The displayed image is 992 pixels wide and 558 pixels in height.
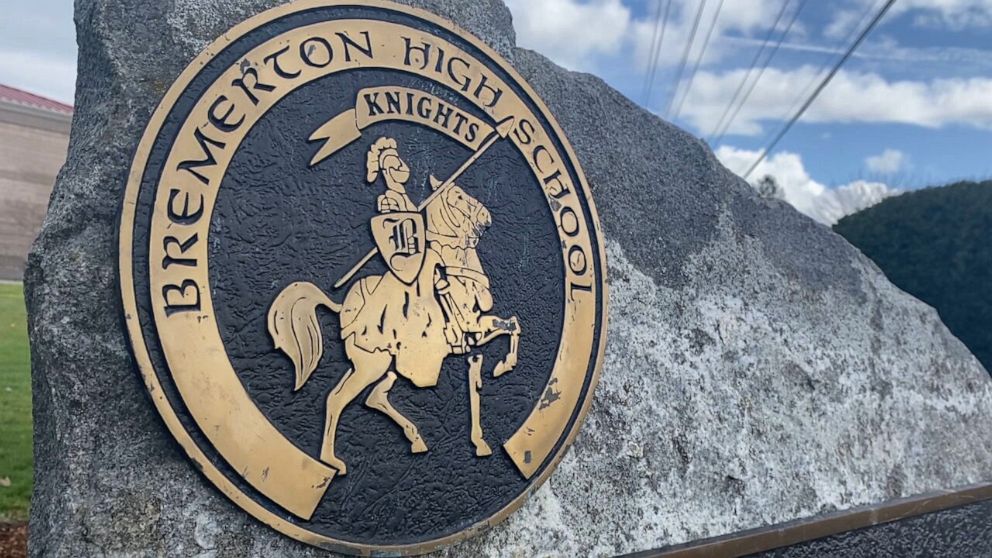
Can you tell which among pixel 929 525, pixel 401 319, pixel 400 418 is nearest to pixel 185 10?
pixel 401 319

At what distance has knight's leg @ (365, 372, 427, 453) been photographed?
1888mm

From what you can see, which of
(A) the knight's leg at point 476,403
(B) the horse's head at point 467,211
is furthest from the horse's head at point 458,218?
(A) the knight's leg at point 476,403

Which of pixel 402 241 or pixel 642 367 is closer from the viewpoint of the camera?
pixel 402 241

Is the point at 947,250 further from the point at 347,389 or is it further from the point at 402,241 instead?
the point at 347,389

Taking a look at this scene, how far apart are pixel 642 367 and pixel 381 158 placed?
3.39 ft

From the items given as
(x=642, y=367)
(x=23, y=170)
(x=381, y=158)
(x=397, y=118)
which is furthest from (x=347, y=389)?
(x=23, y=170)

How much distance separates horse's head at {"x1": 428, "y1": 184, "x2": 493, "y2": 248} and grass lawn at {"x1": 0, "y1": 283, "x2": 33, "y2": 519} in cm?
301

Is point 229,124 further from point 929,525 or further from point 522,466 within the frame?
point 929,525

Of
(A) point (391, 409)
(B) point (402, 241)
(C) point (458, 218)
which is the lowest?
(A) point (391, 409)

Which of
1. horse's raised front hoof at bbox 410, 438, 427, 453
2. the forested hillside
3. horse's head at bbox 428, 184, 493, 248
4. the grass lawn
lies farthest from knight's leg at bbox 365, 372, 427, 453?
the forested hillside

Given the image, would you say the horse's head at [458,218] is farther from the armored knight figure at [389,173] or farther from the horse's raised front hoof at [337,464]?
Result: the horse's raised front hoof at [337,464]

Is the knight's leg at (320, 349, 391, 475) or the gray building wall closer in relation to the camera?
the knight's leg at (320, 349, 391, 475)

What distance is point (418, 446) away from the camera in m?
1.94

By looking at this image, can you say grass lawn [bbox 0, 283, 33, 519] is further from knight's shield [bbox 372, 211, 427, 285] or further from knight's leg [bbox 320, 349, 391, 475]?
knight's shield [bbox 372, 211, 427, 285]
